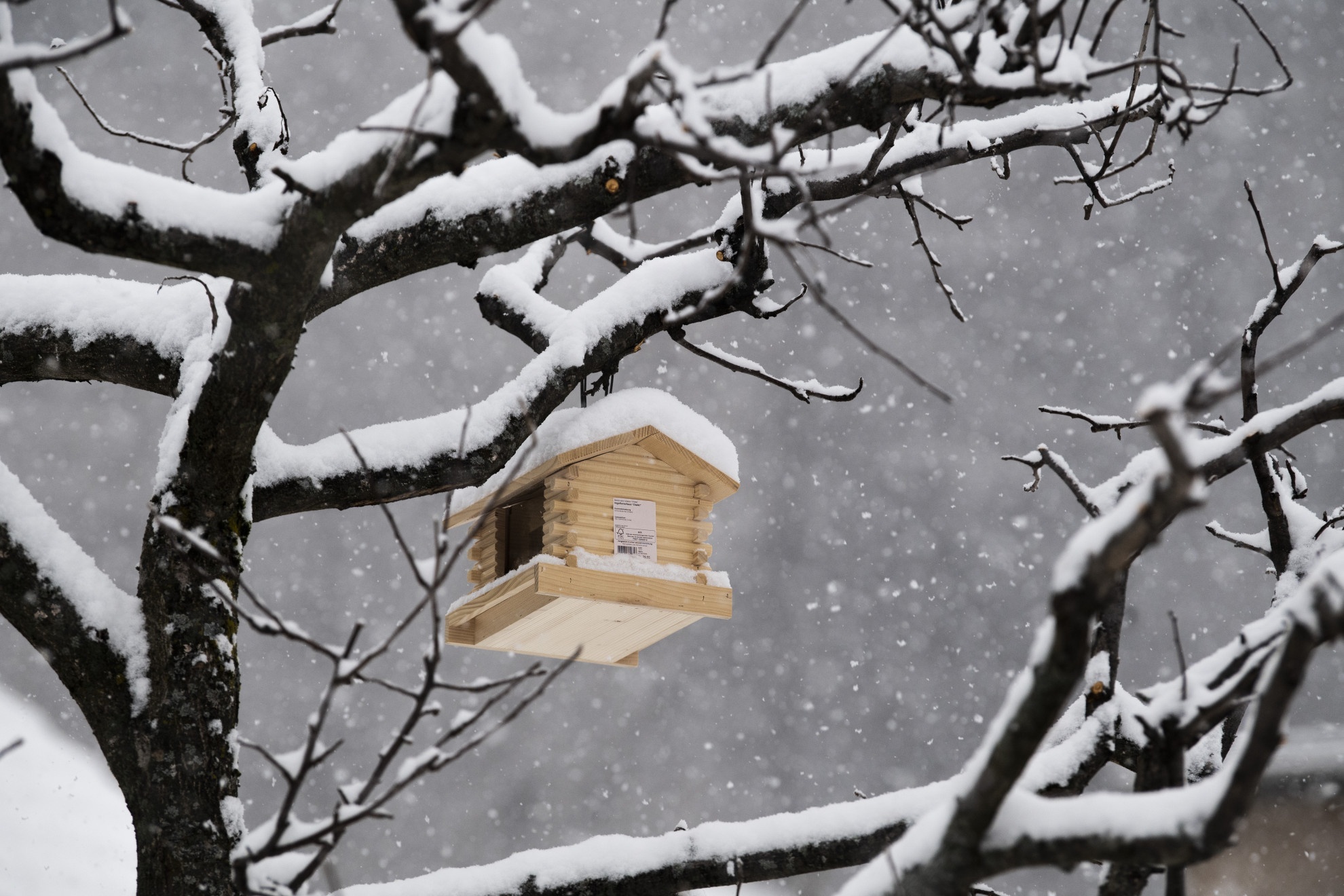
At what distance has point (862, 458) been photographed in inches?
701

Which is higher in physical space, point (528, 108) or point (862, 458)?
point (862, 458)

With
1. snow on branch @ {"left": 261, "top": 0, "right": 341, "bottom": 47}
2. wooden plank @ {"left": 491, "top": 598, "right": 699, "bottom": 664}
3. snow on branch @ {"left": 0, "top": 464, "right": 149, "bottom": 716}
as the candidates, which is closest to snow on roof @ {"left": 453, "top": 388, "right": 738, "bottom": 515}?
wooden plank @ {"left": 491, "top": 598, "right": 699, "bottom": 664}

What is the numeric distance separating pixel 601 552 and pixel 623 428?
361mm

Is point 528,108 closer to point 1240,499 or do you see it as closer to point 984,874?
point 984,874

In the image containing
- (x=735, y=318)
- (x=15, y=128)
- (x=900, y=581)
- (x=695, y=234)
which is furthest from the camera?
(x=900, y=581)

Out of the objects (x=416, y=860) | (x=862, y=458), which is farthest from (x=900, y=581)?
(x=416, y=860)

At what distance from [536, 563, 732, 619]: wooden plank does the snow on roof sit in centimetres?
30

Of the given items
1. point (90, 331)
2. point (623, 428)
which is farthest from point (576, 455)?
point (90, 331)

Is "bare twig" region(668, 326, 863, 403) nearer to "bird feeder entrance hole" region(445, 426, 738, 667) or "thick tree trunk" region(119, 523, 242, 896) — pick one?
"bird feeder entrance hole" region(445, 426, 738, 667)

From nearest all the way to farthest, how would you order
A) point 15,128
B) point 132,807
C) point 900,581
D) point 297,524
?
point 15,128 → point 132,807 → point 297,524 → point 900,581

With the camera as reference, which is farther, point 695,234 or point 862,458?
point 862,458

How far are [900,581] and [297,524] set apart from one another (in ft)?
34.4

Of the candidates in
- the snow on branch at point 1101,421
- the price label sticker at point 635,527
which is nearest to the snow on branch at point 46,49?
the price label sticker at point 635,527

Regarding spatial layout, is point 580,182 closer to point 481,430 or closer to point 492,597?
point 481,430
